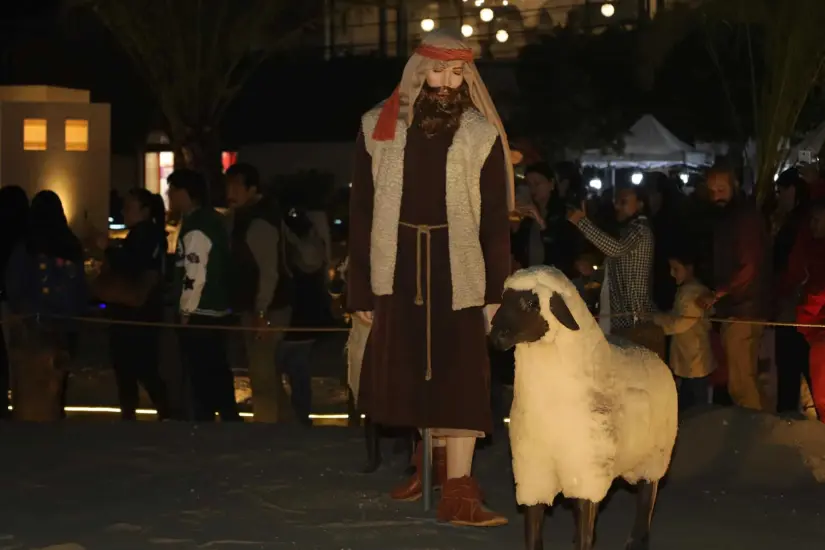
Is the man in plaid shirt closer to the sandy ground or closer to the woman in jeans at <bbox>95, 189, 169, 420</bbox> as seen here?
the sandy ground

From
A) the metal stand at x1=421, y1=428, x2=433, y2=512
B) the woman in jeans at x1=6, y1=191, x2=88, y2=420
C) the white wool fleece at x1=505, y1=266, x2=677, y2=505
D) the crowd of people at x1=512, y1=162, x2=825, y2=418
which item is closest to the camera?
the white wool fleece at x1=505, y1=266, x2=677, y2=505

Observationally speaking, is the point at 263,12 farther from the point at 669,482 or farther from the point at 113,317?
the point at 669,482

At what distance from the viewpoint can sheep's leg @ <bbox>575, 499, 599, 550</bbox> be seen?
628 cm

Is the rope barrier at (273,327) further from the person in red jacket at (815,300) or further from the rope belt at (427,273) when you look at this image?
the rope belt at (427,273)

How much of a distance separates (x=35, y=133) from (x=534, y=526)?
1660cm

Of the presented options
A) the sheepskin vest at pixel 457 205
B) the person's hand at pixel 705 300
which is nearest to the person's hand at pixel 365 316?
Result: the sheepskin vest at pixel 457 205

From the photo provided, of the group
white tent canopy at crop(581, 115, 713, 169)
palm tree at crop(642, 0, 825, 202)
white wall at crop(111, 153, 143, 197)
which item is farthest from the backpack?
white wall at crop(111, 153, 143, 197)

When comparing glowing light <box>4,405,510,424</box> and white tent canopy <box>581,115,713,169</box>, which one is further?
white tent canopy <box>581,115,713,169</box>

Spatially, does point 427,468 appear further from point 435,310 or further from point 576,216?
point 576,216

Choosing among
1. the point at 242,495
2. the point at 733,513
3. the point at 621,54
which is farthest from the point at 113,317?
the point at 621,54

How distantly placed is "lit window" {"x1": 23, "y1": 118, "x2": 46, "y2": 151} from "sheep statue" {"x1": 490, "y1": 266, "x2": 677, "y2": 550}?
54.1 ft

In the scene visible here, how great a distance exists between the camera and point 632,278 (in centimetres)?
1023

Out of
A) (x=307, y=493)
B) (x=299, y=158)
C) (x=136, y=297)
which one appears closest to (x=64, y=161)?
(x=136, y=297)

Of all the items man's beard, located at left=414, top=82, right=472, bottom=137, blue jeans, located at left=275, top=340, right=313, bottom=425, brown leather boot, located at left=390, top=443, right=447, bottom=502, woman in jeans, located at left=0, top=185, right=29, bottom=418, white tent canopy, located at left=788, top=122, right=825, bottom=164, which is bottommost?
brown leather boot, located at left=390, top=443, right=447, bottom=502
